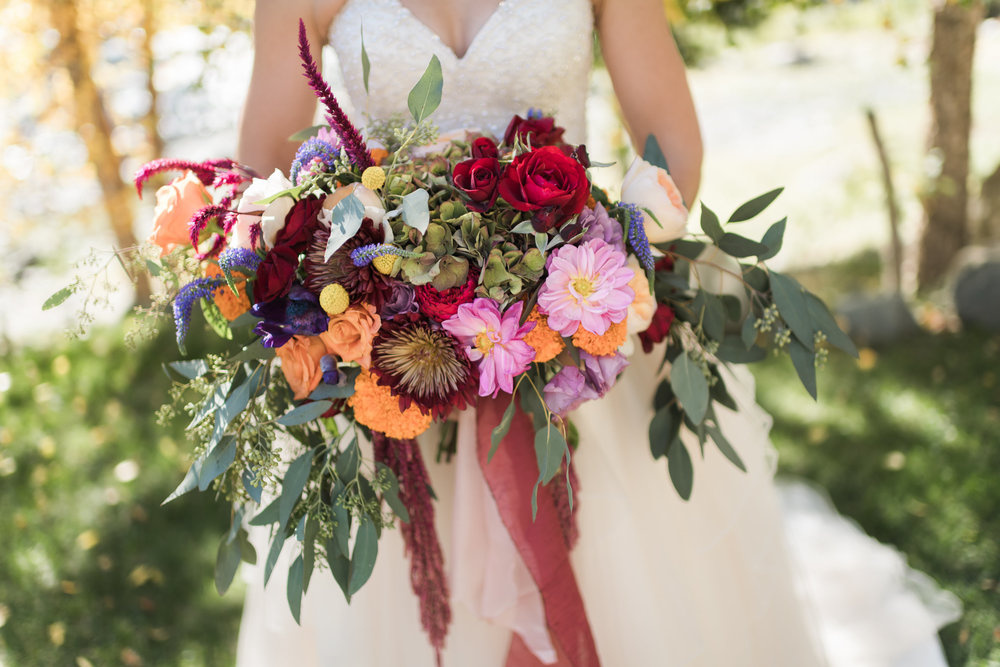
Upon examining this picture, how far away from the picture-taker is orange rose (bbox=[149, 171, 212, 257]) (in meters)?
1.32

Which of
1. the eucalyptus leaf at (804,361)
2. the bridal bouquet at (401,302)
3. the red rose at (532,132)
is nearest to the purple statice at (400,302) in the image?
the bridal bouquet at (401,302)

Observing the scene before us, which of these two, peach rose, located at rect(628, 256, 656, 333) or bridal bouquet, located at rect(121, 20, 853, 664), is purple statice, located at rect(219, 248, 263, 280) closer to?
bridal bouquet, located at rect(121, 20, 853, 664)

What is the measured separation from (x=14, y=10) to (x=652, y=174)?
15.1ft

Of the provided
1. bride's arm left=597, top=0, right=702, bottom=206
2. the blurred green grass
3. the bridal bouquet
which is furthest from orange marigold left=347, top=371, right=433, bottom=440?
the blurred green grass

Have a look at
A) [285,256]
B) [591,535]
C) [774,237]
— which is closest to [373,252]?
[285,256]

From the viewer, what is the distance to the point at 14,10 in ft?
14.3

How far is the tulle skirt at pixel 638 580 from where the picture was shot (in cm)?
180

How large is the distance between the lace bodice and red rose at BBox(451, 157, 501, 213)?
0.50 m

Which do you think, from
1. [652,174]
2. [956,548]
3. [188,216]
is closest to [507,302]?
[652,174]

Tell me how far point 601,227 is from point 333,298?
0.45 m

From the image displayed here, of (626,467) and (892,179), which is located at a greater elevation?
(626,467)

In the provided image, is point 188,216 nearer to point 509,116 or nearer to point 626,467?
point 509,116

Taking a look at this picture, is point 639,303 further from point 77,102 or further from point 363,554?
point 77,102

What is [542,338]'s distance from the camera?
4.09 ft
